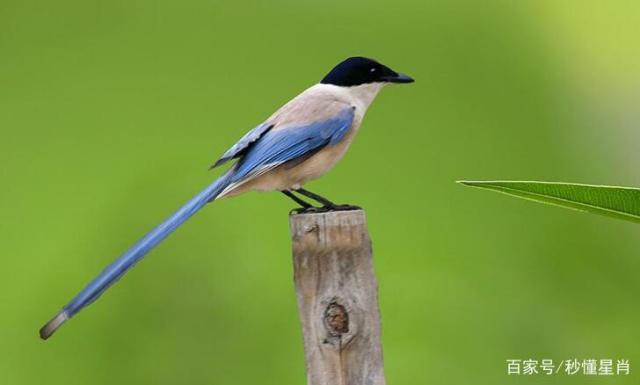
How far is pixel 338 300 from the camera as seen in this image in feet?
Answer: 4.96

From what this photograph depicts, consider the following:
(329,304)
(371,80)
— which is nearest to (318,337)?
(329,304)

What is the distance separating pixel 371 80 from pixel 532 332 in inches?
48.2

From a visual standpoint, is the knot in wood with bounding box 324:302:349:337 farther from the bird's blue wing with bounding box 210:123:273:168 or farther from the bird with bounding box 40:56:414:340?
the bird's blue wing with bounding box 210:123:273:168

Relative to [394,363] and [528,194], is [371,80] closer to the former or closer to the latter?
[528,194]

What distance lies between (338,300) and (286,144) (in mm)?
281

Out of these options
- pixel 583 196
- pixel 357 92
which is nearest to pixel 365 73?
pixel 357 92

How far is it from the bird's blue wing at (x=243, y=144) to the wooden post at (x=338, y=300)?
0.19 meters

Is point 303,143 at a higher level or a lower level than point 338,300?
higher

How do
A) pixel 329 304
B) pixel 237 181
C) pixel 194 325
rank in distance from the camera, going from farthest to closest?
pixel 194 325
pixel 237 181
pixel 329 304

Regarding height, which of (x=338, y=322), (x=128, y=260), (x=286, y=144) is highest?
(x=286, y=144)

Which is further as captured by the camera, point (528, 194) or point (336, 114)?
point (336, 114)

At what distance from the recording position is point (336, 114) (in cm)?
173

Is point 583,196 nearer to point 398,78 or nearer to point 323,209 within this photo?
point 323,209

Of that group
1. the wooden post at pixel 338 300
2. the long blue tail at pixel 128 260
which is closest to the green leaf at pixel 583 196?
the wooden post at pixel 338 300
